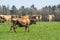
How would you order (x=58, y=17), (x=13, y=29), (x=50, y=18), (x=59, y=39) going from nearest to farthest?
(x=59, y=39) < (x=13, y=29) < (x=50, y=18) < (x=58, y=17)

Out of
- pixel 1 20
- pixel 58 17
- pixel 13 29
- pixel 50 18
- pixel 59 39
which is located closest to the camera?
pixel 59 39

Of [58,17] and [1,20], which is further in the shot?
[58,17]

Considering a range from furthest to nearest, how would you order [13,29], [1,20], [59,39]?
[1,20], [13,29], [59,39]

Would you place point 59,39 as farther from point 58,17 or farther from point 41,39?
point 58,17

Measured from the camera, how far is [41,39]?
13766 millimetres

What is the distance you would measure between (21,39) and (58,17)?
51.6 metres

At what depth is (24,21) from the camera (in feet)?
64.7

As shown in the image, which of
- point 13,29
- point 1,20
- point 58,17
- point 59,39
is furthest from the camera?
point 58,17

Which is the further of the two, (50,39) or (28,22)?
(28,22)

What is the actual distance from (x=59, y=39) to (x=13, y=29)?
21.0ft

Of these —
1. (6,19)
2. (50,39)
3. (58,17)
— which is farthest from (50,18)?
(50,39)

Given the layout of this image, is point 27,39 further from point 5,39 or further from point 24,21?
point 24,21

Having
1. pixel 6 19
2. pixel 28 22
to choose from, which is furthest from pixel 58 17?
pixel 28 22

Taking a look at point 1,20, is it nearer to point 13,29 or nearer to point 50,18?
point 13,29
